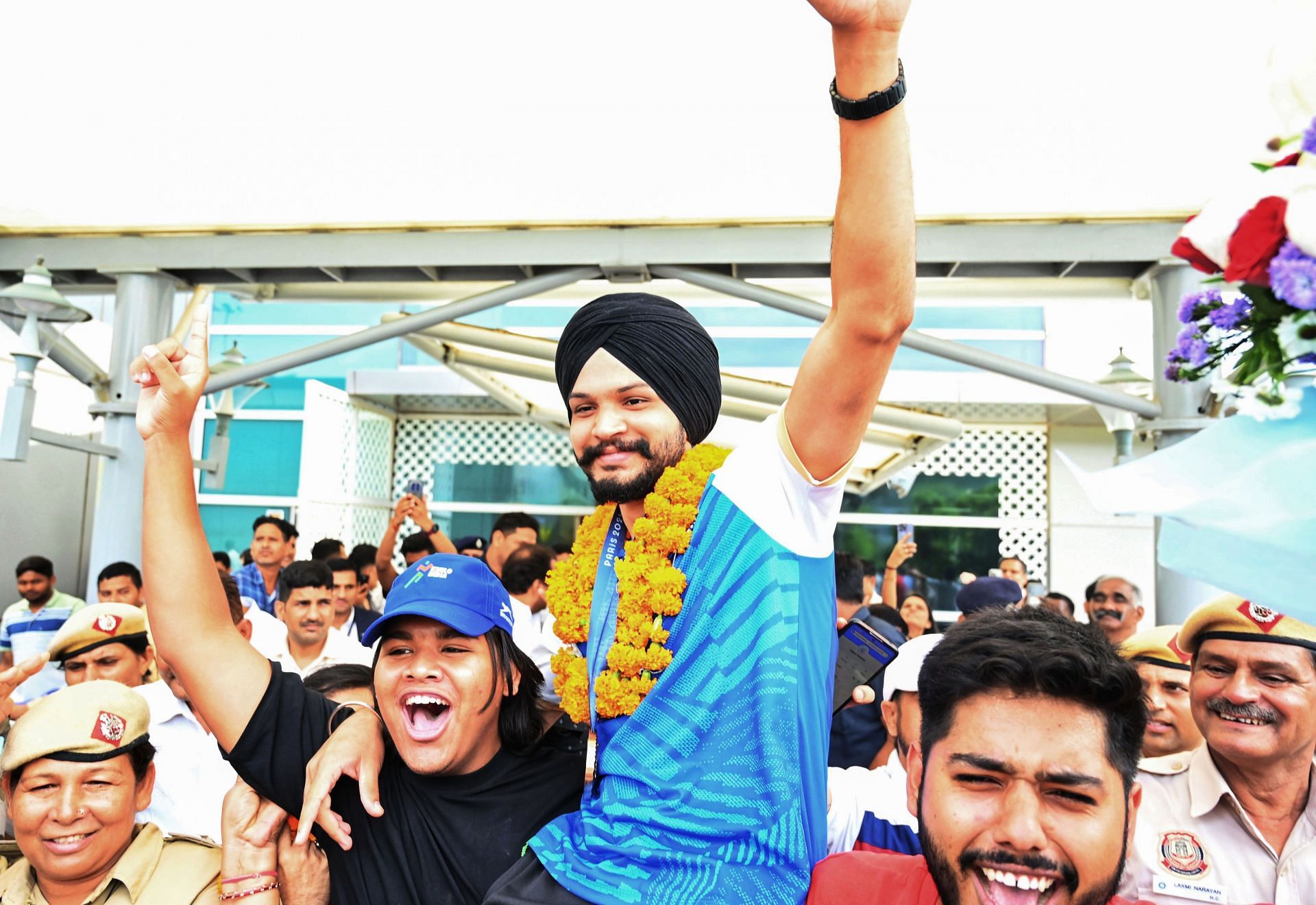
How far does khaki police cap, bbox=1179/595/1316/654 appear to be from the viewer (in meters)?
2.58

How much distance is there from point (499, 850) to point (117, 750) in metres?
1.22

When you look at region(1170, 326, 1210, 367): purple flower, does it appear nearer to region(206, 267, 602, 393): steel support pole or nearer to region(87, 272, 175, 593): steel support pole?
region(206, 267, 602, 393): steel support pole

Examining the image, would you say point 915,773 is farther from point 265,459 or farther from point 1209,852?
point 265,459

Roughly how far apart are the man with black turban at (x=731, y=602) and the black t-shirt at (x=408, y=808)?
0.42 feet

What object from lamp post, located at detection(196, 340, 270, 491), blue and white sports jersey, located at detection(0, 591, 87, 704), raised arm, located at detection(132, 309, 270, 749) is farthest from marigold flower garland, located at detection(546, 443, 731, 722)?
lamp post, located at detection(196, 340, 270, 491)

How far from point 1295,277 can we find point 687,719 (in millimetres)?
1117

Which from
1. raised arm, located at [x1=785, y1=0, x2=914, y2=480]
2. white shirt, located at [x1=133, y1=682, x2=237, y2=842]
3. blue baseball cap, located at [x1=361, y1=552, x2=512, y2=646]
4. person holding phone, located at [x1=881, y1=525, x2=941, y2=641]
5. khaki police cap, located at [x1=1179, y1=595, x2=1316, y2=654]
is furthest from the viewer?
person holding phone, located at [x1=881, y1=525, x2=941, y2=641]

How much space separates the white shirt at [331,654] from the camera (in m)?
5.01

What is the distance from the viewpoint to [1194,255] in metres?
1.13

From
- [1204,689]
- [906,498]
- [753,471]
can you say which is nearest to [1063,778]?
[753,471]

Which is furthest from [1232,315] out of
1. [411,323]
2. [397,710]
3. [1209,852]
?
[411,323]

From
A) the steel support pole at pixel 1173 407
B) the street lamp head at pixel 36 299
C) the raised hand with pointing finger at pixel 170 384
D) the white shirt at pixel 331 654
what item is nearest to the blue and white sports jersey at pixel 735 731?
the raised hand with pointing finger at pixel 170 384

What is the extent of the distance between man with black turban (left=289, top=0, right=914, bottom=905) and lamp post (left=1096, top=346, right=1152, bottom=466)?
Answer: 19.5 ft

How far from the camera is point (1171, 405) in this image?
6.41 metres
